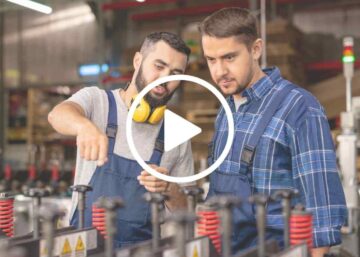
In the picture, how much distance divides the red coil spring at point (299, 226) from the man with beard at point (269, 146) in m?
0.29

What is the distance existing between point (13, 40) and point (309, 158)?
7003mm

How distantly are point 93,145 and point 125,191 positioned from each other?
1.48 ft

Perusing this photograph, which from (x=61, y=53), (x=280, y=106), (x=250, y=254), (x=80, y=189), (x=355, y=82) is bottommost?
(x=250, y=254)

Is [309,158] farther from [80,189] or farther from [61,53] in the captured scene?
[61,53]

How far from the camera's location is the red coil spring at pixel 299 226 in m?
0.95

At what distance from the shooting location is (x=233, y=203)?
85cm

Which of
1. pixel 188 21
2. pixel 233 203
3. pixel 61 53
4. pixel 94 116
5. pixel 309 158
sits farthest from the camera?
pixel 61 53

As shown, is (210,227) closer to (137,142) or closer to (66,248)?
(66,248)

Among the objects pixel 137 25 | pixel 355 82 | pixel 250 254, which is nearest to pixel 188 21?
pixel 137 25

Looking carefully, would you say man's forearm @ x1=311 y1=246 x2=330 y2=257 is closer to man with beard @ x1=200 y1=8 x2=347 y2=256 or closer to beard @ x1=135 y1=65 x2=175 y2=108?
man with beard @ x1=200 y1=8 x2=347 y2=256

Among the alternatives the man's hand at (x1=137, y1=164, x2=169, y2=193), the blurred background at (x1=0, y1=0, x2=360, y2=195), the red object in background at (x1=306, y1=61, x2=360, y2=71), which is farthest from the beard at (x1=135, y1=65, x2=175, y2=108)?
the red object in background at (x1=306, y1=61, x2=360, y2=71)

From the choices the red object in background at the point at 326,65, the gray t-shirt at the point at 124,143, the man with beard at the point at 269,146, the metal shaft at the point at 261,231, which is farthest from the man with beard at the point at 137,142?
the red object in background at the point at 326,65

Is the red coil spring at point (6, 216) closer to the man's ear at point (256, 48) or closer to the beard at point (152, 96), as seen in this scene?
the beard at point (152, 96)

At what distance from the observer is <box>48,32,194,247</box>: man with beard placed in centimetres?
141
